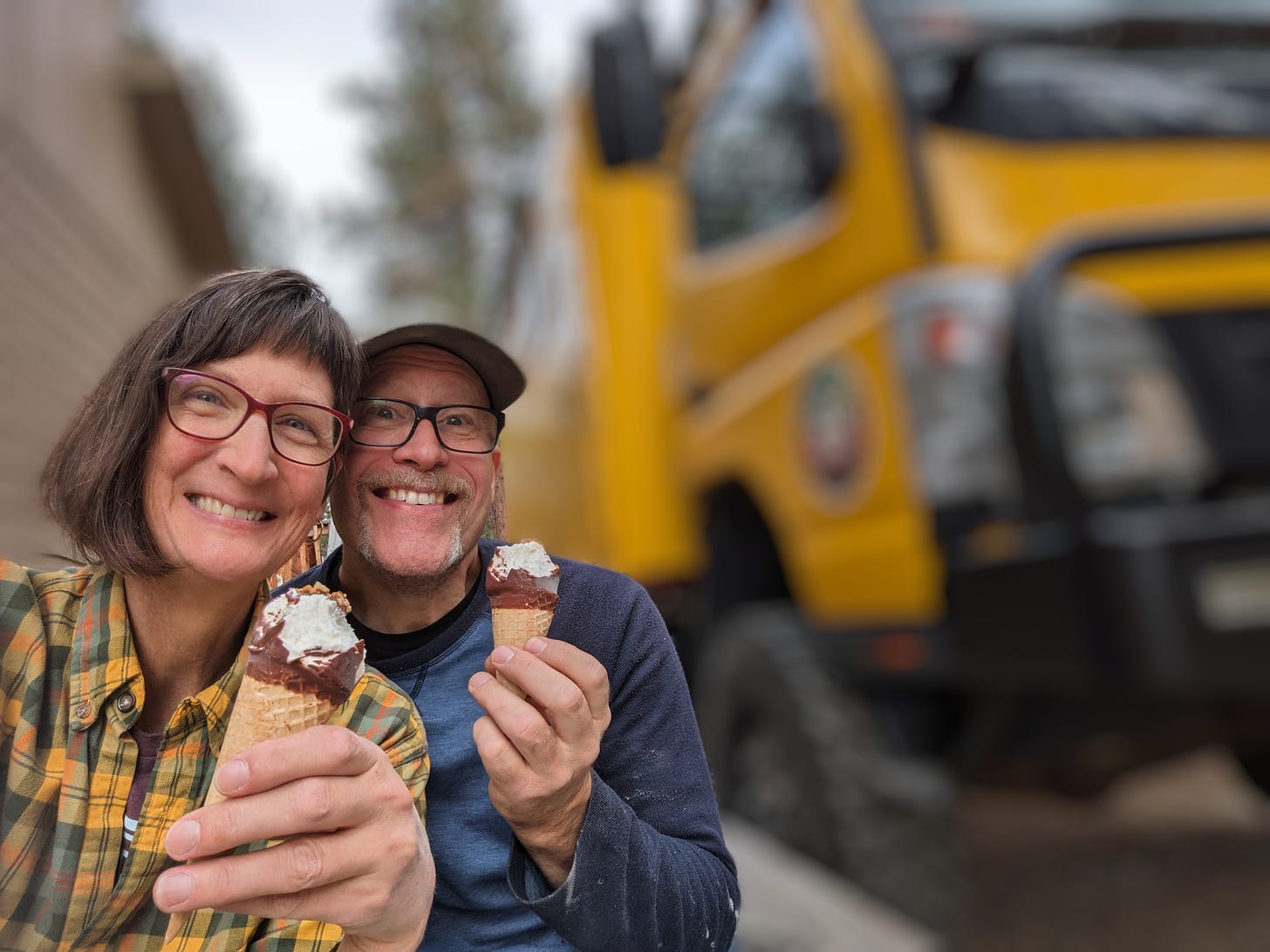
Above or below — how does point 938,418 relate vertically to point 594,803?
above

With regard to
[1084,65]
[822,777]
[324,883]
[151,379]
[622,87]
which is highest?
[1084,65]

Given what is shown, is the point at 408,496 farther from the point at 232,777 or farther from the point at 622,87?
the point at 622,87

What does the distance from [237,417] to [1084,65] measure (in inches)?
125

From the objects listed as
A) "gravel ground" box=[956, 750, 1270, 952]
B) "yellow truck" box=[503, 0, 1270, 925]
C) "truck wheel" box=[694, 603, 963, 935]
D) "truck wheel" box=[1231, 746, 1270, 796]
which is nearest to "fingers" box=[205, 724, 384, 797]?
"yellow truck" box=[503, 0, 1270, 925]

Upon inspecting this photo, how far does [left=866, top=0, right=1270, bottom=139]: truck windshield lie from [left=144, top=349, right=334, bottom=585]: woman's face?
279 cm

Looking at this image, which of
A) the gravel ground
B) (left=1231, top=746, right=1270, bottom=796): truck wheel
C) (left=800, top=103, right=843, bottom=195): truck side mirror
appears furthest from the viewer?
(left=1231, top=746, right=1270, bottom=796): truck wheel

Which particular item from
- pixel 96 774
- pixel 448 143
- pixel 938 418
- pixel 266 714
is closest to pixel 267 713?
pixel 266 714

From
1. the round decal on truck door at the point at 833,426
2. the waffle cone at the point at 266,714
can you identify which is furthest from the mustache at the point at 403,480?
the round decal on truck door at the point at 833,426

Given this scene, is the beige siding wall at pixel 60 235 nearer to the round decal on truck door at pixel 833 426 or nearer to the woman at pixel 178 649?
the woman at pixel 178 649

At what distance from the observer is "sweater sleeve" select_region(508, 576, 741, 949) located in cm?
57

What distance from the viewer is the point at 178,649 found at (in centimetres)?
55

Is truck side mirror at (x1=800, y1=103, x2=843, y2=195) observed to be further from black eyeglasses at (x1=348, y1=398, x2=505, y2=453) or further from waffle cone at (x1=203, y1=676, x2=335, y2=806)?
waffle cone at (x1=203, y1=676, x2=335, y2=806)

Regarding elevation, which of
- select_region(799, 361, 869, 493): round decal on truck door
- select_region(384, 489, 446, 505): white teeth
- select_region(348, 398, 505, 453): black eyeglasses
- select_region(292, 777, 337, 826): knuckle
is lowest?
select_region(292, 777, 337, 826): knuckle

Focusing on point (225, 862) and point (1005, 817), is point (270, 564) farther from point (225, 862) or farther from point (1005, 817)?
point (1005, 817)
